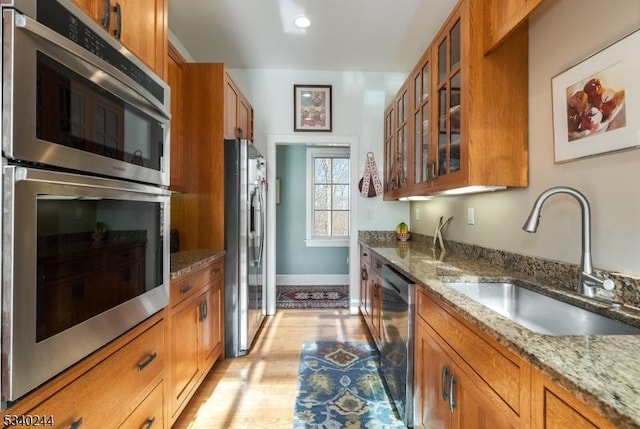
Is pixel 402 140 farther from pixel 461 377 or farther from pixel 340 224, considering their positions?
pixel 340 224

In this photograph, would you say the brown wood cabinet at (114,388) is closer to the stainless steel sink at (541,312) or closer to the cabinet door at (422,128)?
the stainless steel sink at (541,312)

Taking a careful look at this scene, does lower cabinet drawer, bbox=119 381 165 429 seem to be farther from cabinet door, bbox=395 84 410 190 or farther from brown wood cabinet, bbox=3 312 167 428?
cabinet door, bbox=395 84 410 190

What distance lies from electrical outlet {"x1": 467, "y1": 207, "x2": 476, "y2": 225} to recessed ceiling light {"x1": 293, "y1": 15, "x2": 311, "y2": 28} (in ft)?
6.55

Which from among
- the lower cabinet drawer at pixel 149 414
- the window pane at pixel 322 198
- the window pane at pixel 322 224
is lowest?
the lower cabinet drawer at pixel 149 414

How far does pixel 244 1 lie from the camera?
2301 millimetres

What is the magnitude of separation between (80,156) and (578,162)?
71.5 inches

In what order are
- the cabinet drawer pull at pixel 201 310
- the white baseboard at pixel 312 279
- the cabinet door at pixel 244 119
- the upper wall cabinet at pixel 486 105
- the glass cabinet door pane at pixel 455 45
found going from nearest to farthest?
the upper wall cabinet at pixel 486 105, the glass cabinet door pane at pixel 455 45, the cabinet drawer pull at pixel 201 310, the cabinet door at pixel 244 119, the white baseboard at pixel 312 279

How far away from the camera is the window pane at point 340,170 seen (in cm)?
511

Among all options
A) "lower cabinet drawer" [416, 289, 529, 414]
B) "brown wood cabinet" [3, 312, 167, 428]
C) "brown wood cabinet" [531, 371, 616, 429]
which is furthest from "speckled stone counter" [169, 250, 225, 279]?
"brown wood cabinet" [531, 371, 616, 429]

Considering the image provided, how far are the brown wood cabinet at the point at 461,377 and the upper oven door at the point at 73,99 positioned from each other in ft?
4.31

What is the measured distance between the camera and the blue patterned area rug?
1766 mm

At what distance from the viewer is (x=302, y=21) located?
254 centimetres

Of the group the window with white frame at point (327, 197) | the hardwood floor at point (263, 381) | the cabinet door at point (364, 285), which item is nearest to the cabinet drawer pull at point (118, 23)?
the hardwood floor at point (263, 381)

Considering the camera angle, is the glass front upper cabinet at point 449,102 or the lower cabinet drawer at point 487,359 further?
the glass front upper cabinet at point 449,102
